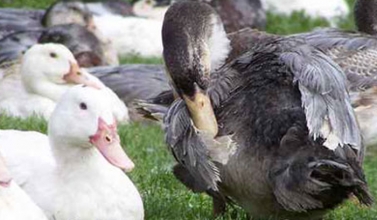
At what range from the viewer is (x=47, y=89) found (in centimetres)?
1334

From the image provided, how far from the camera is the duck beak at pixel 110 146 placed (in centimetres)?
788

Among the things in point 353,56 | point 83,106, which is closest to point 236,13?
point 353,56

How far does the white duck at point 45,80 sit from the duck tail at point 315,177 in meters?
5.28

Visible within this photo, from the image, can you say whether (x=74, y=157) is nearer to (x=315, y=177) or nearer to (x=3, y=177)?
(x=3, y=177)

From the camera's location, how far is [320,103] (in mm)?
7953

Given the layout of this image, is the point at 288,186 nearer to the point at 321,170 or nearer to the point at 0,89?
the point at 321,170

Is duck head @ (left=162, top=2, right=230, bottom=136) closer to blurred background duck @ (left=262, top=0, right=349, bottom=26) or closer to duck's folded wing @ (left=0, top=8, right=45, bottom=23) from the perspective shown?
duck's folded wing @ (left=0, top=8, right=45, bottom=23)

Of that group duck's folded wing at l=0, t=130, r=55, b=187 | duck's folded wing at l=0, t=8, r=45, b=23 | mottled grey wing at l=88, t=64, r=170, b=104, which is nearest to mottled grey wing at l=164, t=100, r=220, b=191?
duck's folded wing at l=0, t=130, r=55, b=187

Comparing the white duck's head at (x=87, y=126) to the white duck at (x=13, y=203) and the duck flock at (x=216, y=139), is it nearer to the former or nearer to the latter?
the duck flock at (x=216, y=139)

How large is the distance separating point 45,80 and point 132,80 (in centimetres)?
184

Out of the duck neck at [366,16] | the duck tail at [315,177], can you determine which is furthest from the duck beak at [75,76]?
the duck tail at [315,177]

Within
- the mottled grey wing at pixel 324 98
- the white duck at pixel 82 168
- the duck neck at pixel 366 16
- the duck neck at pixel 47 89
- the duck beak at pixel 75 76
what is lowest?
the duck neck at pixel 47 89

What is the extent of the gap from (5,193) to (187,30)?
5.36 feet

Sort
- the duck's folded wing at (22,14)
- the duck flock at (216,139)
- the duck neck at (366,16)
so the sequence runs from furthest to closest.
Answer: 1. the duck's folded wing at (22,14)
2. the duck neck at (366,16)
3. the duck flock at (216,139)
